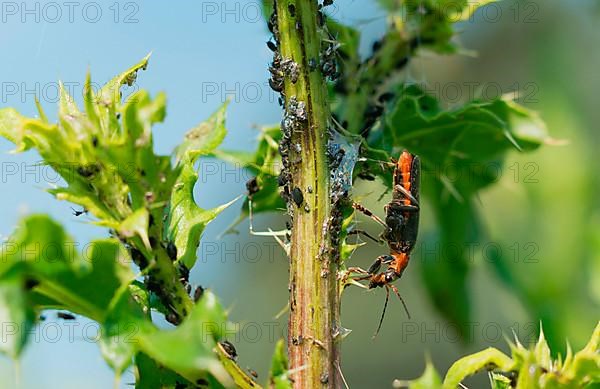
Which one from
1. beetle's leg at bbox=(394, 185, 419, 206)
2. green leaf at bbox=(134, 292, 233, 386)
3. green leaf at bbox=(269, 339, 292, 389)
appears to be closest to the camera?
green leaf at bbox=(134, 292, 233, 386)

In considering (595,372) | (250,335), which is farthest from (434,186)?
(250,335)

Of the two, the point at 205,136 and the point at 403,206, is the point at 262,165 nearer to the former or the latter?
the point at 205,136

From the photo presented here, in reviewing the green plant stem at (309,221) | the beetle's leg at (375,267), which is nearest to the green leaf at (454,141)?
the beetle's leg at (375,267)

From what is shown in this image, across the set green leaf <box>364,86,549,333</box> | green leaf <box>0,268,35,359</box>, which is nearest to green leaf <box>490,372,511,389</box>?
green leaf <box>364,86,549,333</box>

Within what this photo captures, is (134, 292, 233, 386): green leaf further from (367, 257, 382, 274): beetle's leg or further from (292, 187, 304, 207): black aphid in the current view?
(367, 257, 382, 274): beetle's leg

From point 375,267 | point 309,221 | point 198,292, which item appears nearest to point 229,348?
point 198,292

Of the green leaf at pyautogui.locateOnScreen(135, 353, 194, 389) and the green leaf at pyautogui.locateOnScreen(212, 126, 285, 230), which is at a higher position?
the green leaf at pyautogui.locateOnScreen(212, 126, 285, 230)

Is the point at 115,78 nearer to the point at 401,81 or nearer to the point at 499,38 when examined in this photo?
the point at 401,81
